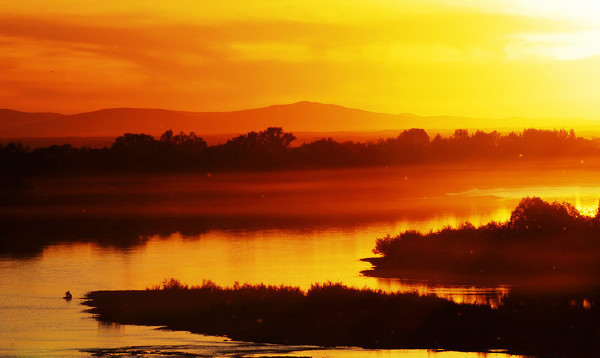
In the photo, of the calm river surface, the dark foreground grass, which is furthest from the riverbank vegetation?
the dark foreground grass

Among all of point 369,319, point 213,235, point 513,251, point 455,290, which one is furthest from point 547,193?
point 369,319

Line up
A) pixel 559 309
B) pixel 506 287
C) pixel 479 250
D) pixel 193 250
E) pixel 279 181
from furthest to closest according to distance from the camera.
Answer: pixel 279 181, pixel 193 250, pixel 479 250, pixel 506 287, pixel 559 309

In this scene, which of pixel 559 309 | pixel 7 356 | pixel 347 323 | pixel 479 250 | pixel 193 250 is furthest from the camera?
pixel 193 250

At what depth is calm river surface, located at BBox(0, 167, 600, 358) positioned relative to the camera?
156ft

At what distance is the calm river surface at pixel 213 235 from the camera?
47.5m

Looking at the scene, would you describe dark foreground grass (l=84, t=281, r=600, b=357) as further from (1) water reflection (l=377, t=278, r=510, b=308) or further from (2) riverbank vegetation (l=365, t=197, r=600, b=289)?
(2) riverbank vegetation (l=365, t=197, r=600, b=289)

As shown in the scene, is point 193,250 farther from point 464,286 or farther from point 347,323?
point 347,323

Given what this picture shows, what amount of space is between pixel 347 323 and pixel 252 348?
16.4 ft

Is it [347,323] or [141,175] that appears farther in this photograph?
[141,175]

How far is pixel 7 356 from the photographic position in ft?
139

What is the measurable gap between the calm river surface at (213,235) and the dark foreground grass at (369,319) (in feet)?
5.18

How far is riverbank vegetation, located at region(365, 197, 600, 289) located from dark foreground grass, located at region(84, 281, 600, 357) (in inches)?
445

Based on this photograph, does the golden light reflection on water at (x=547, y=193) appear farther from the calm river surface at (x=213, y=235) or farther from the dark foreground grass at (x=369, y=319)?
the dark foreground grass at (x=369, y=319)

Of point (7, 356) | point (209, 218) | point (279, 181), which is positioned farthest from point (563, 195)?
point (7, 356)
